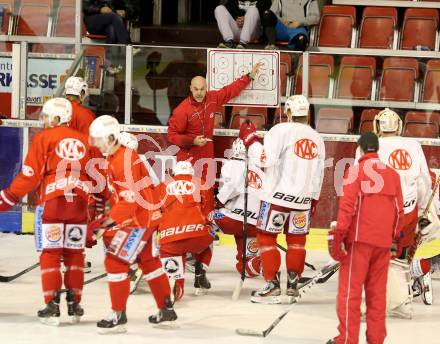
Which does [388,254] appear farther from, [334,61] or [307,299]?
[334,61]

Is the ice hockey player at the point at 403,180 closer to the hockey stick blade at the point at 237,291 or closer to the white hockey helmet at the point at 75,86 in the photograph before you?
the hockey stick blade at the point at 237,291

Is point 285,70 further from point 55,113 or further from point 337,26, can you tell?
point 55,113

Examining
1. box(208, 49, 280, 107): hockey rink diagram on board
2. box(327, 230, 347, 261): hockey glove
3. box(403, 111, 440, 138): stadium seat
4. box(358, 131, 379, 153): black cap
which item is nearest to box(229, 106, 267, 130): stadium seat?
box(208, 49, 280, 107): hockey rink diagram on board

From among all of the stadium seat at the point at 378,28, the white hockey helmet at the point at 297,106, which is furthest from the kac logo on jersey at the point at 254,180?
the stadium seat at the point at 378,28

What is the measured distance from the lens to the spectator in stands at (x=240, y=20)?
11930 mm

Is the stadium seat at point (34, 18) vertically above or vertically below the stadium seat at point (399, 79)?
above

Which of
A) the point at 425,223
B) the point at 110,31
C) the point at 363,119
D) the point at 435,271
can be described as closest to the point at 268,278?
A: the point at 425,223

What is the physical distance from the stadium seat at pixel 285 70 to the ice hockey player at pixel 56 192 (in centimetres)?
352

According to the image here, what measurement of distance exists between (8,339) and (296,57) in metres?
4.58

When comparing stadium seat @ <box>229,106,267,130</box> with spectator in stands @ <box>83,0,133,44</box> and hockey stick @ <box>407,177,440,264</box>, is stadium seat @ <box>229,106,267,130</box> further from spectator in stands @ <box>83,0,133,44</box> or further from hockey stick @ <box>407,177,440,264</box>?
hockey stick @ <box>407,177,440,264</box>

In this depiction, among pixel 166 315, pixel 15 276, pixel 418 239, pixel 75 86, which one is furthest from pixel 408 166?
pixel 15 276

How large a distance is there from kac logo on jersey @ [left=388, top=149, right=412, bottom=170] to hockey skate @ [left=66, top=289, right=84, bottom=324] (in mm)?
2282

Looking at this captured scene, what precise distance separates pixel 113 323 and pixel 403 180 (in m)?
2.23

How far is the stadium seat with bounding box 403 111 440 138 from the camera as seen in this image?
10.8 meters
